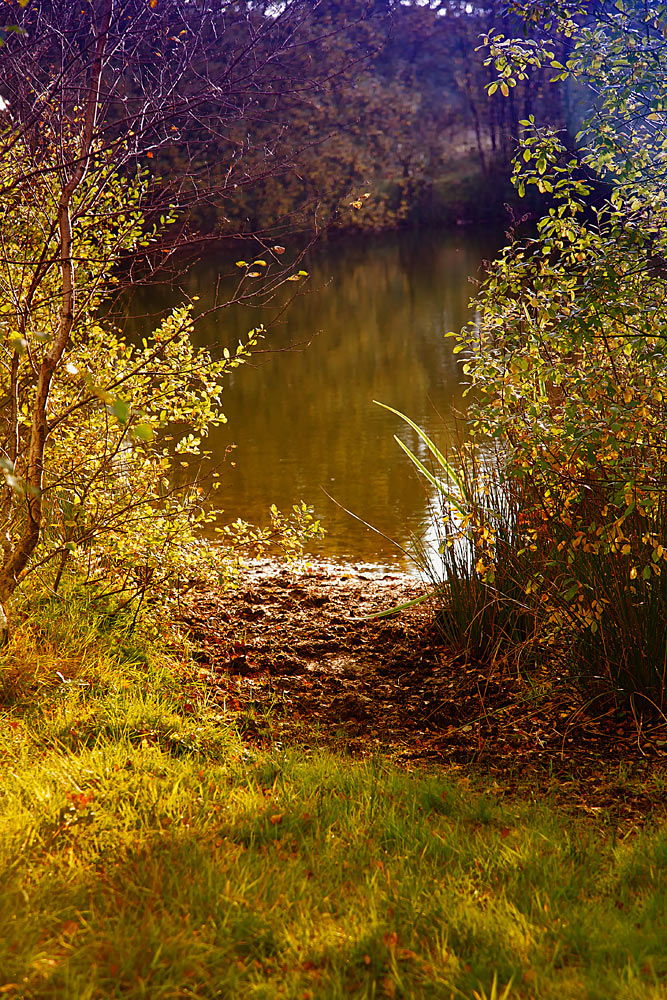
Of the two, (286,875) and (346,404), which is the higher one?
(346,404)

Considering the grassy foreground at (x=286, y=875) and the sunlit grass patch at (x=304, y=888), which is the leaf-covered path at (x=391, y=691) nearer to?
the grassy foreground at (x=286, y=875)

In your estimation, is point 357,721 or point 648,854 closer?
point 648,854

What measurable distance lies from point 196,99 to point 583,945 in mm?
3623

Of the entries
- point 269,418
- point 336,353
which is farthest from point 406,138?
point 269,418

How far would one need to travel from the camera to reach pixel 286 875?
98.3 inches

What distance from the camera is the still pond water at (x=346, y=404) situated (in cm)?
796

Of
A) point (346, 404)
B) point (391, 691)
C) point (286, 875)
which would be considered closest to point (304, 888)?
point (286, 875)

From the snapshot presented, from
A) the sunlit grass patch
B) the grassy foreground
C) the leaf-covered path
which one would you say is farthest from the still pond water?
the sunlit grass patch

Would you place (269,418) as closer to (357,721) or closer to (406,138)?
(357,721)

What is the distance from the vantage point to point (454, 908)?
2344 mm

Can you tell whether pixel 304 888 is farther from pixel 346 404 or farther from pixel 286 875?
pixel 346 404

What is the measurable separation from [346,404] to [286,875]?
35.0 feet

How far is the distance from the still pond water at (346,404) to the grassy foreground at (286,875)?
1.95 m

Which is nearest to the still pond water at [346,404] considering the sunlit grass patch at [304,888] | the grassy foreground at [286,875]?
the grassy foreground at [286,875]
